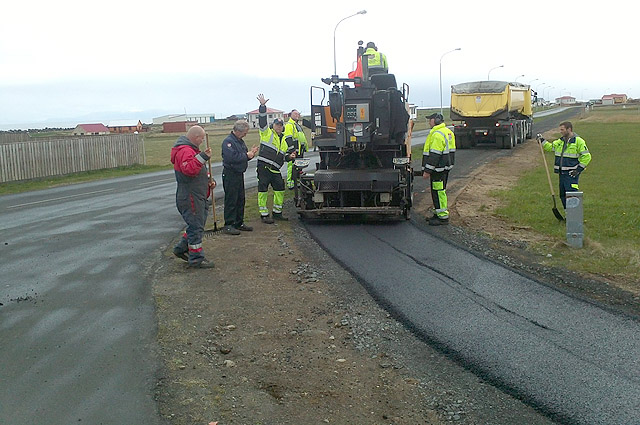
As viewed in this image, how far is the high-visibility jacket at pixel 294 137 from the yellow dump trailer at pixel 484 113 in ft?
59.9

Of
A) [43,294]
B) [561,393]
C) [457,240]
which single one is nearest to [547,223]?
[457,240]

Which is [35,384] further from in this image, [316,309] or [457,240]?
[457,240]

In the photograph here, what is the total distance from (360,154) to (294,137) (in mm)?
2291

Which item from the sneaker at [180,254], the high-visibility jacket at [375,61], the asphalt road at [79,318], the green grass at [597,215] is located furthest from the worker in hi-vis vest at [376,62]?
the sneaker at [180,254]

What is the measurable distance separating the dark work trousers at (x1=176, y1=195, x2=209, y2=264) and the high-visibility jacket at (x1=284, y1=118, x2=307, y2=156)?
5.07 metres

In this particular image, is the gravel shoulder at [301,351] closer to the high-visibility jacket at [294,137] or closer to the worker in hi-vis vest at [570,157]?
the worker in hi-vis vest at [570,157]

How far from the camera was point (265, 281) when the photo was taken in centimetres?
814

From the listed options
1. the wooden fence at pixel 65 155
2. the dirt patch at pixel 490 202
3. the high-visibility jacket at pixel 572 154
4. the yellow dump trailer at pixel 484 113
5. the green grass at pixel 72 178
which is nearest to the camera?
the dirt patch at pixel 490 202

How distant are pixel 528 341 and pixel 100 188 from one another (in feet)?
55.3

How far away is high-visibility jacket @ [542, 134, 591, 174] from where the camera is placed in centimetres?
1181

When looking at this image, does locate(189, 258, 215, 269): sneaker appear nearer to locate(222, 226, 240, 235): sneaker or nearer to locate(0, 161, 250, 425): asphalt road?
locate(0, 161, 250, 425): asphalt road

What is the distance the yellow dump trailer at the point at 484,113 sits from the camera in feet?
106

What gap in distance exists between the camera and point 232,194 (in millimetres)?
11133

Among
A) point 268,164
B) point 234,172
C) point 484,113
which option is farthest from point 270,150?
point 484,113
